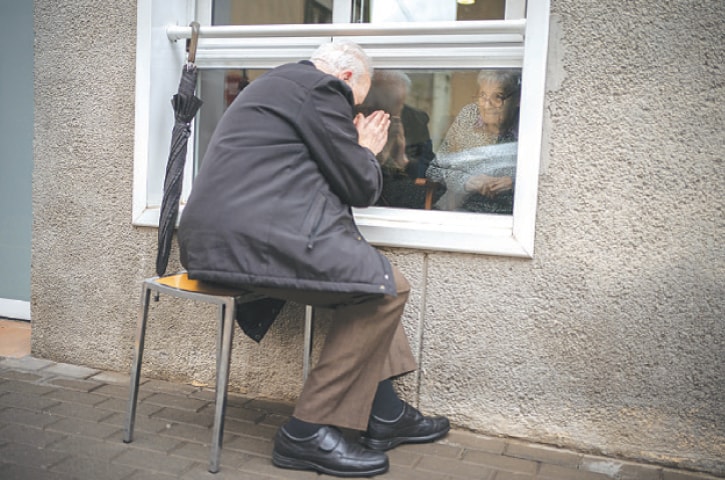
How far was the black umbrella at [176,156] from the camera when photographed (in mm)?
3691

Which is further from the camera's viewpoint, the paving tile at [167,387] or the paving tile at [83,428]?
the paving tile at [167,387]

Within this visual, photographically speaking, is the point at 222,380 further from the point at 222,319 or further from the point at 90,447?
the point at 90,447

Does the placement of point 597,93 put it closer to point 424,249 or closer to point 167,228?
point 424,249

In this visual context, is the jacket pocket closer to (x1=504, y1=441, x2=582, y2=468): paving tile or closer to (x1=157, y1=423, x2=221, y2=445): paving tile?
(x1=157, y1=423, x2=221, y2=445): paving tile

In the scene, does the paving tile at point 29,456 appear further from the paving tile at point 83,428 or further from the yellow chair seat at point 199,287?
the yellow chair seat at point 199,287

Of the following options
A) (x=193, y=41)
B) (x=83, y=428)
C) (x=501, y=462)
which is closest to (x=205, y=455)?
(x=83, y=428)

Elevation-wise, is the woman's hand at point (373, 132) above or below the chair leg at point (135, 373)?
above

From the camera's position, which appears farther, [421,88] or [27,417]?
[421,88]

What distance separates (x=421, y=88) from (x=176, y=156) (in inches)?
49.6

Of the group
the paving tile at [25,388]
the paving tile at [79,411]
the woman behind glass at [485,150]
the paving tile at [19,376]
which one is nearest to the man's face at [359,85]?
the woman behind glass at [485,150]

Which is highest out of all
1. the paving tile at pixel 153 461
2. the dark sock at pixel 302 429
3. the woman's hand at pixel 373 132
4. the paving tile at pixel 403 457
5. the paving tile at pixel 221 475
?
the woman's hand at pixel 373 132

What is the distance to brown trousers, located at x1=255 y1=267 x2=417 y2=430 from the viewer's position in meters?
2.88

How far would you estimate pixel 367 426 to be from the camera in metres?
3.06

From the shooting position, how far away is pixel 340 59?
311cm
